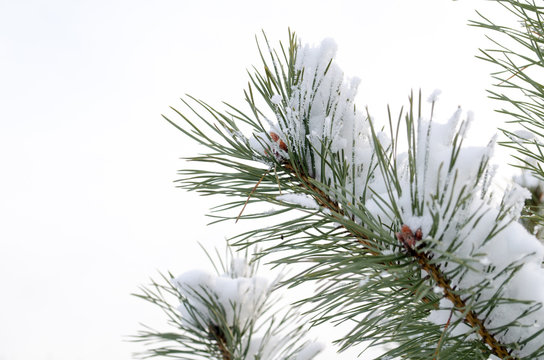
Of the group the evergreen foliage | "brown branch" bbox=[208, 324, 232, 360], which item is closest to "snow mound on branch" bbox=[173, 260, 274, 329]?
"brown branch" bbox=[208, 324, 232, 360]

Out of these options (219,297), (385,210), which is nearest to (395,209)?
(385,210)

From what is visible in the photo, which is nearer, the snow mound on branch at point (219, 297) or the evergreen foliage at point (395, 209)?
the evergreen foliage at point (395, 209)

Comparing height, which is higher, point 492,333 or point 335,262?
point 335,262

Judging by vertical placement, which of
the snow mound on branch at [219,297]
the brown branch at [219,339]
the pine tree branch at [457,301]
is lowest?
the pine tree branch at [457,301]

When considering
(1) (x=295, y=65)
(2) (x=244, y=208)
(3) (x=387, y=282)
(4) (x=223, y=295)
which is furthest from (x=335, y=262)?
(4) (x=223, y=295)

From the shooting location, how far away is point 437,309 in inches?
28.9

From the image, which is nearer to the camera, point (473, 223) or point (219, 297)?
point (473, 223)

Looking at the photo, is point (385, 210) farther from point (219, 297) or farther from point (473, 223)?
point (219, 297)

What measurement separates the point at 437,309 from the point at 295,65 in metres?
0.42

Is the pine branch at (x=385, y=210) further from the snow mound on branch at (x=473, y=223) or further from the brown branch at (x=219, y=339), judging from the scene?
the brown branch at (x=219, y=339)

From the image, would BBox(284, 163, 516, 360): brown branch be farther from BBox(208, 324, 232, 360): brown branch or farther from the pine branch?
BBox(208, 324, 232, 360): brown branch

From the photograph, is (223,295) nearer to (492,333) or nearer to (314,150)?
(314,150)

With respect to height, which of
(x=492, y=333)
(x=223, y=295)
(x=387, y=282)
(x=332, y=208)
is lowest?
(x=492, y=333)

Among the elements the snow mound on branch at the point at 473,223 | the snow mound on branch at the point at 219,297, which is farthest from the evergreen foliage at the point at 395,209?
the snow mound on branch at the point at 219,297
